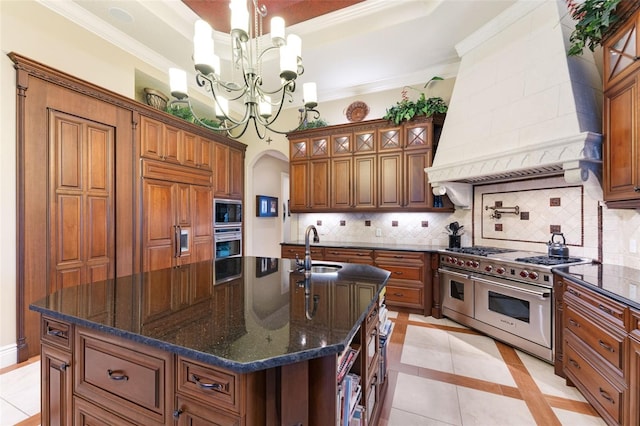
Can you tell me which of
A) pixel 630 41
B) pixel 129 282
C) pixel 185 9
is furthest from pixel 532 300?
pixel 185 9

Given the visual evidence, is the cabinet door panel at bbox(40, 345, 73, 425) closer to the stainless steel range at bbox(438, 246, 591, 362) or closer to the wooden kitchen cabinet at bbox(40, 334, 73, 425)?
the wooden kitchen cabinet at bbox(40, 334, 73, 425)

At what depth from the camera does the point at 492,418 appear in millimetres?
1815

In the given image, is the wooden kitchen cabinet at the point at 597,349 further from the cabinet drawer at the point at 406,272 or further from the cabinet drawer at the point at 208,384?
the cabinet drawer at the point at 208,384

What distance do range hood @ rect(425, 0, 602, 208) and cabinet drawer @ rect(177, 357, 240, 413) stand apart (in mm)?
2899

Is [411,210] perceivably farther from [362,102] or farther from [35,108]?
[35,108]

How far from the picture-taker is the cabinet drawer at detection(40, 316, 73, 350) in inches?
50.6

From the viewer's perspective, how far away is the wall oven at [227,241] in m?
4.63

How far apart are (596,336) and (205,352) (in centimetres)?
239

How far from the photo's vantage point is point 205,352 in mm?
878

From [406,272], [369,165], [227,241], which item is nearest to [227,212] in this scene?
[227,241]

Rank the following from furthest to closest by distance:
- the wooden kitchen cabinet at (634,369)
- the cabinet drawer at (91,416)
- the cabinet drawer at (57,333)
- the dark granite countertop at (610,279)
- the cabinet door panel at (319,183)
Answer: the cabinet door panel at (319,183) → the dark granite countertop at (610,279) → the wooden kitchen cabinet at (634,369) → the cabinet drawer at (57,333) → the cabinet drawer at (91,416)

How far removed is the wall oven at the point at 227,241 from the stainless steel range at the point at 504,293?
347cm

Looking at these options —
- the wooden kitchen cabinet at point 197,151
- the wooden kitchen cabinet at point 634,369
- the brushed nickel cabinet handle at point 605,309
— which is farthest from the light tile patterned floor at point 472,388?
the wooden kitchen cabinet at point 197,151

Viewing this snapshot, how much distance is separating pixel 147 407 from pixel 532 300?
3.02 m
